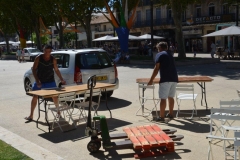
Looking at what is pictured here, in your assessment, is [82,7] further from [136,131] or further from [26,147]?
[136,131]

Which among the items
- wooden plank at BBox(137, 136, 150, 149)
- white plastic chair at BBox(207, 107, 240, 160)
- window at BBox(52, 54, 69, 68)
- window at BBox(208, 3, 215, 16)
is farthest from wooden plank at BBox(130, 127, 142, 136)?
window at BBox(208, 3, 215, 16)

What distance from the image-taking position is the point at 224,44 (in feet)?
140

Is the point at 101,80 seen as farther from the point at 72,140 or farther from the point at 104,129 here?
the point at 104,129

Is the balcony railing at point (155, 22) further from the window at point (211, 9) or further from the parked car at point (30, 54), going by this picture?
the parked car at point (30, 54)

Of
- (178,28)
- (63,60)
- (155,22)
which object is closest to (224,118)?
(63,60)

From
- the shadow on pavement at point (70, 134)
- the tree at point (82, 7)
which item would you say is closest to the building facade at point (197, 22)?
the tree at point (82, 7)

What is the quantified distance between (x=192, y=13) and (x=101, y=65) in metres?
39.2

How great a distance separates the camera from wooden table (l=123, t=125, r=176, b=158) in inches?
201

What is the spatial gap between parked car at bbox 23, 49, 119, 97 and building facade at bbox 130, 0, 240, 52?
94.6 ft

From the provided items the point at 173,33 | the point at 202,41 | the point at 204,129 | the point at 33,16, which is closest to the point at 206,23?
the point at 202,41

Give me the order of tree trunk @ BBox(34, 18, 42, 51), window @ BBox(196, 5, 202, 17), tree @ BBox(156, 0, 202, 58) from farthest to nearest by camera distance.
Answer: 1. window @ BBox(196, 5, 202, 17)
2. tree trunk @ BBox(34, 18, 42, 51)
3. tree @ BBox(156, 0, 202, 58)

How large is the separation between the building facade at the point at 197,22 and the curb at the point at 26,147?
108ft

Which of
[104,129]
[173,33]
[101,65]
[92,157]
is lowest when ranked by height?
[92,157]

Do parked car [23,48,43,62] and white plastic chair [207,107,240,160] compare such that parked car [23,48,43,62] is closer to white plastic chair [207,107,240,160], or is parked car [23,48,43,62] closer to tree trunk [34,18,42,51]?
tree trunk [34,18,42,51]
